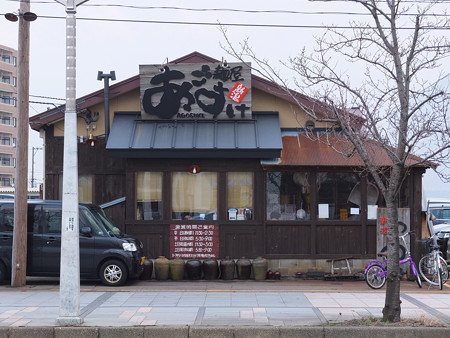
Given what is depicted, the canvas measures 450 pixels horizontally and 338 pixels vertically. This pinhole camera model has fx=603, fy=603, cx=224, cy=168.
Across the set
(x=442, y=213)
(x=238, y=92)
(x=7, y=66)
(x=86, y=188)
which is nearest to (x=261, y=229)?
(x=238, y=92)

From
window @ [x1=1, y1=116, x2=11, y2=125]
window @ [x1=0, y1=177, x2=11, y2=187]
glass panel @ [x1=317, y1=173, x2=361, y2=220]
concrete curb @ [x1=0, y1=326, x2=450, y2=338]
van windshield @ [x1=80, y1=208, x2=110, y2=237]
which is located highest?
window @ [x1=1, y1=116, x2=11, y2=125]

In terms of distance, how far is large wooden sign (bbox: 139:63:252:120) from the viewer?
55.2 ft

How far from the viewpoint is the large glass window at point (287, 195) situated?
1692 centimetres

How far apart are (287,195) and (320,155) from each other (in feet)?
4.78

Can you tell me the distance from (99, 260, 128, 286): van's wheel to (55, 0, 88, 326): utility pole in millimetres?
4714

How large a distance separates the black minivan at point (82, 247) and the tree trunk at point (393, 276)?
684 centimetres

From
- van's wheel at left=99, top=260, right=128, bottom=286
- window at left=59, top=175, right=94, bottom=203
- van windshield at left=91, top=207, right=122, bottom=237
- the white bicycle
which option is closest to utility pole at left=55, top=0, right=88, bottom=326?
van's wheel at left=99, top=260, right=128, bottom=286

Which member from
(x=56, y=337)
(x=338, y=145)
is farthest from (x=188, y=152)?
(x=56, y=337)

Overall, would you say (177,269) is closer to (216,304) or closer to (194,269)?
(194,269)

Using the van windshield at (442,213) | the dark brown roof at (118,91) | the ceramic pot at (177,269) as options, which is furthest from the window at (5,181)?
the ceramic pot at (177,269)

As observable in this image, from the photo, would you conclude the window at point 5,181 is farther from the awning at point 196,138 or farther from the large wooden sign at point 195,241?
the large wooden sign at point 195,241

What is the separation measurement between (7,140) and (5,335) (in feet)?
243

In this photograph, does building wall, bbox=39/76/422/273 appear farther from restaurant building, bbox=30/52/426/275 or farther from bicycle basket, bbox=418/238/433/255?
bicycle basket, bbox=418/238/433/255

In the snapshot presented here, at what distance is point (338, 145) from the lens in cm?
1700
